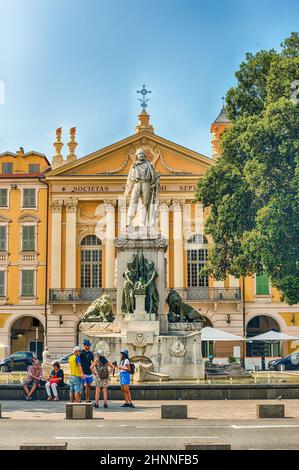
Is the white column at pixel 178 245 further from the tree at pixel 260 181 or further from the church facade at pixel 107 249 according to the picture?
the tree at pixel 260 181

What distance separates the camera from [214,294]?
54875mm

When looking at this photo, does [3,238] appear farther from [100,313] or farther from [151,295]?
[151,295]

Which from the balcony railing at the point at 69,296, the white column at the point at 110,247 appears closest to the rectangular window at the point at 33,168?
the white column at the point at 110,247

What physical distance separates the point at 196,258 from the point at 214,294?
278 cm

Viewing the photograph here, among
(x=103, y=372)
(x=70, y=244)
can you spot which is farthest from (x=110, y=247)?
(x=103, y=372)

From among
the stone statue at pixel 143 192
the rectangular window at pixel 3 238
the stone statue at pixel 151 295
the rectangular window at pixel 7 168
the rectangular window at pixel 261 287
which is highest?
the rectangular window at pixel 7 168

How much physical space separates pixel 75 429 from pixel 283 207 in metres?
18.1

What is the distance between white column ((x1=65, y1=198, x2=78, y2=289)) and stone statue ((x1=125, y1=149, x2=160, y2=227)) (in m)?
31.8

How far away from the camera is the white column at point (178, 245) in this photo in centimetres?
5512

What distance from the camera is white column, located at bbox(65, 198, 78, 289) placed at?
55125 millimetres

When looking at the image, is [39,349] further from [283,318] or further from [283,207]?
[283,207]

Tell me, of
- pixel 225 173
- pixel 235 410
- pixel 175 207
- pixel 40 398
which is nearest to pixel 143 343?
pixel 40 398

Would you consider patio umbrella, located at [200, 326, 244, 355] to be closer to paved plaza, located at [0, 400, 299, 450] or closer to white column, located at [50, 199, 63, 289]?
white column, located at [50, 199, 63, 289]

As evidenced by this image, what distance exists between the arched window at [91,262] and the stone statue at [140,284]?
107ft
